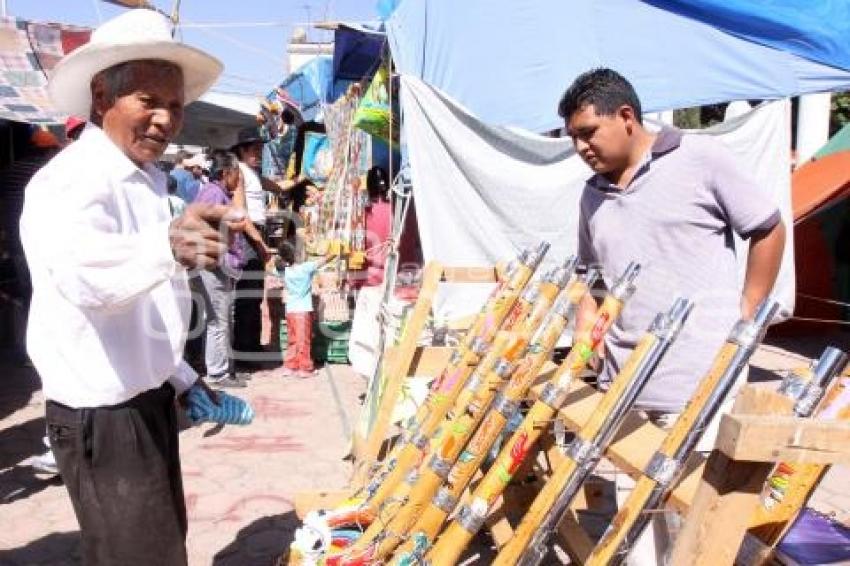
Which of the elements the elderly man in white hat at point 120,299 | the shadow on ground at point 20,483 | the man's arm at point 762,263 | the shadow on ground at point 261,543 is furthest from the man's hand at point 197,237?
the shadow on ground at point 20,483

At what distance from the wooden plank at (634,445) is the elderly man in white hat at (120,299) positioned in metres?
0.98

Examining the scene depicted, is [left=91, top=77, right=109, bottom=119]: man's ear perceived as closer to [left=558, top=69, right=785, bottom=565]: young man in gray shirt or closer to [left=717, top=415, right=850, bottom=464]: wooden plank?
[left=558, top=69, right=785, bottom=565]: young man in gray shirt

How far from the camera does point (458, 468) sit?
213cm

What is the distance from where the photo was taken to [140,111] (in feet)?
5.68

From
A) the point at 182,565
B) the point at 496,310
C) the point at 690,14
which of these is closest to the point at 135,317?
the point at 182,565

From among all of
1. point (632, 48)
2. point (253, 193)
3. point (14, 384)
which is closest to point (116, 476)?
point (632, 48)

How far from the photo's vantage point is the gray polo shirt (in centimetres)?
212

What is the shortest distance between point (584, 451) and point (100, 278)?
1094 millimetres

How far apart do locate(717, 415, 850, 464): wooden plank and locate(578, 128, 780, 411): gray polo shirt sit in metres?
1.02

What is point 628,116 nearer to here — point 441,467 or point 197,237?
point 441,467

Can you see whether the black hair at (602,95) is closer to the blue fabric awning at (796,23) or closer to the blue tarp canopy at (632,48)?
the blue tarp canopy at (632,48)

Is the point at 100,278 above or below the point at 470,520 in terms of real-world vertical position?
above

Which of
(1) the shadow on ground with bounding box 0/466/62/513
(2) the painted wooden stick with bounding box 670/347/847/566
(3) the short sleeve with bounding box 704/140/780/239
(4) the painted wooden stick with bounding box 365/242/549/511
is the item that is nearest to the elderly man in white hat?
(4) the painted wooden stick with bounding box 365/242/549/511

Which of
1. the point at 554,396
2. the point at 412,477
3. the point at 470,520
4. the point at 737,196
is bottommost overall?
the point at 412,477
